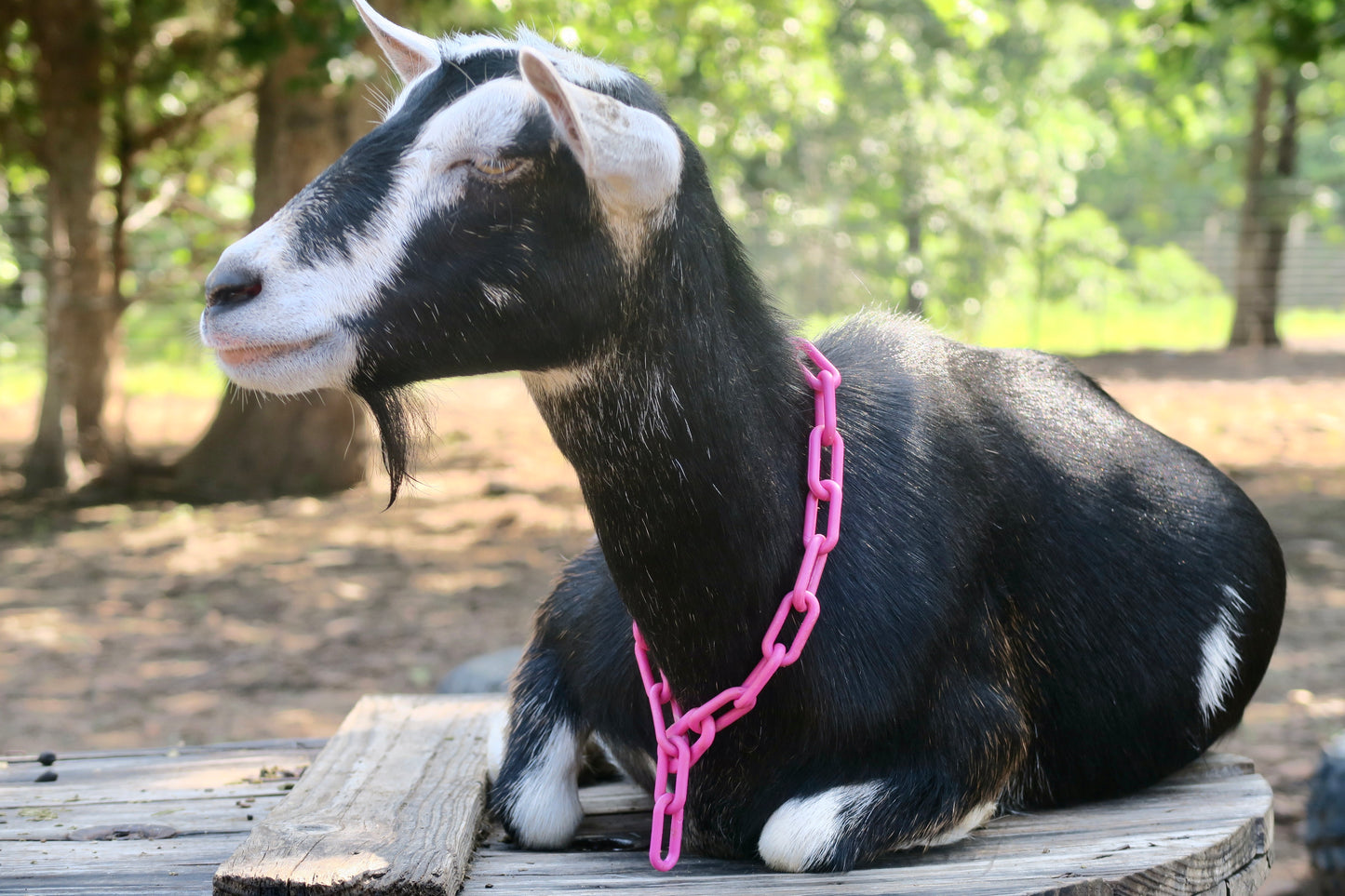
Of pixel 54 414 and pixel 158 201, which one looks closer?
pixel 54 414

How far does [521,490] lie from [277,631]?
3.24 metres

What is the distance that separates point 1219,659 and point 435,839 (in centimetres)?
147

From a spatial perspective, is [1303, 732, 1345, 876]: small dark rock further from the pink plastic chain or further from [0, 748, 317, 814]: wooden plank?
[0, 748, 317, 814]: wooden plank

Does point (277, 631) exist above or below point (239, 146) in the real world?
below

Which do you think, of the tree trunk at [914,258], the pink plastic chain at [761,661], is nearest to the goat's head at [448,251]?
the pink plastic chain at [761,661]

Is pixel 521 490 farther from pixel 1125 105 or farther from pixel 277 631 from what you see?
pixel 1125 105

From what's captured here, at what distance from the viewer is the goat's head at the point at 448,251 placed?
1.74 meters

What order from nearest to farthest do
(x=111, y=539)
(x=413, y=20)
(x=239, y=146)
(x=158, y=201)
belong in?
1. (x=111, y=539)
2. (x=413, y=20)
3. (x=158, y=201)
4. (x=239, y=146)

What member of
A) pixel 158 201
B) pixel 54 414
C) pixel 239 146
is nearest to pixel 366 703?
pixel 54 414

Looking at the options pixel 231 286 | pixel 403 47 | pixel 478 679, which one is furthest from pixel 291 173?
pixel 231 286

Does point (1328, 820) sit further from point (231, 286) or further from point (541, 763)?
point (231, 286)

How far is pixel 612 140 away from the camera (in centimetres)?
169

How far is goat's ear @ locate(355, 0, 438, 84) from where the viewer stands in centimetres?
199

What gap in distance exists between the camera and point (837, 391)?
2.23 meters
